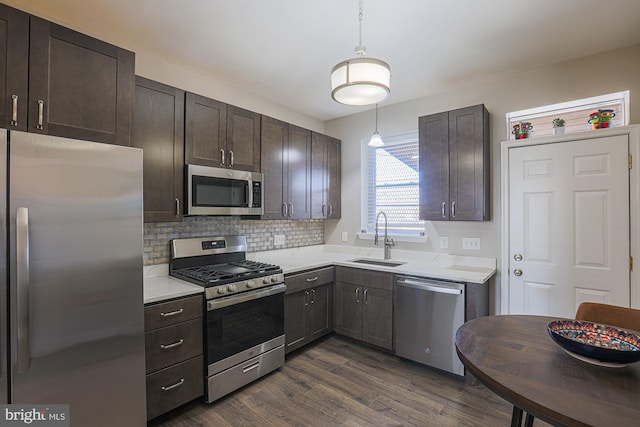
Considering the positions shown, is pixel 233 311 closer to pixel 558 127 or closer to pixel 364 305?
pixel 364 305

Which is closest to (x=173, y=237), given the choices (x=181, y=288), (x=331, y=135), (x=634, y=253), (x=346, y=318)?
(x=181, y=288)

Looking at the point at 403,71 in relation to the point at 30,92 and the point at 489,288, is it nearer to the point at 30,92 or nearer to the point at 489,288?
the point at 489,288

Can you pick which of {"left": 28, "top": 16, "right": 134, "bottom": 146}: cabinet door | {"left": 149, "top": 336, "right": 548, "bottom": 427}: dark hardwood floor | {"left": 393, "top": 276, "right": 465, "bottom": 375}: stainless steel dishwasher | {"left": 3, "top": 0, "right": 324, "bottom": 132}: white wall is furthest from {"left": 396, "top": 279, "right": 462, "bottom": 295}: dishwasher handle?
{"left": 28, "top": 16, "right": 134, "bottom": 146}: cabinet door

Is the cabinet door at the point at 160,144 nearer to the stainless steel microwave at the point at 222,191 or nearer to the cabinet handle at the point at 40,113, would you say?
the stainless steel microwave at the point at 222,191

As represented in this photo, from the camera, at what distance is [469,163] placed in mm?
2863

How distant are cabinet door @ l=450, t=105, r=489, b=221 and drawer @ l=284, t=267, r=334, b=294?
4.52 feet

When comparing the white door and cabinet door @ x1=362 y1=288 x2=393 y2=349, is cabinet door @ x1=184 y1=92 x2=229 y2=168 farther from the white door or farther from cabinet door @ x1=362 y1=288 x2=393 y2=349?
the white door

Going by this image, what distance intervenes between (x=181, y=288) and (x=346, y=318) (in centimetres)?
178

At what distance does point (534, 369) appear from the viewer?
44.3 inches

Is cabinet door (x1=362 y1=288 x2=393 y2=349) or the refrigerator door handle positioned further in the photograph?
cabinet door (x1=362 y1=288 x2=393 y2=349)


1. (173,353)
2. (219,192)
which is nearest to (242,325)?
(173,353)

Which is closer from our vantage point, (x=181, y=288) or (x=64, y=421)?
(x=64, y=421)

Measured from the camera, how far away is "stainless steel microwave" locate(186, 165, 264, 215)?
2458mm

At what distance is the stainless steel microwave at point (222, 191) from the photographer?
96.8 inches
